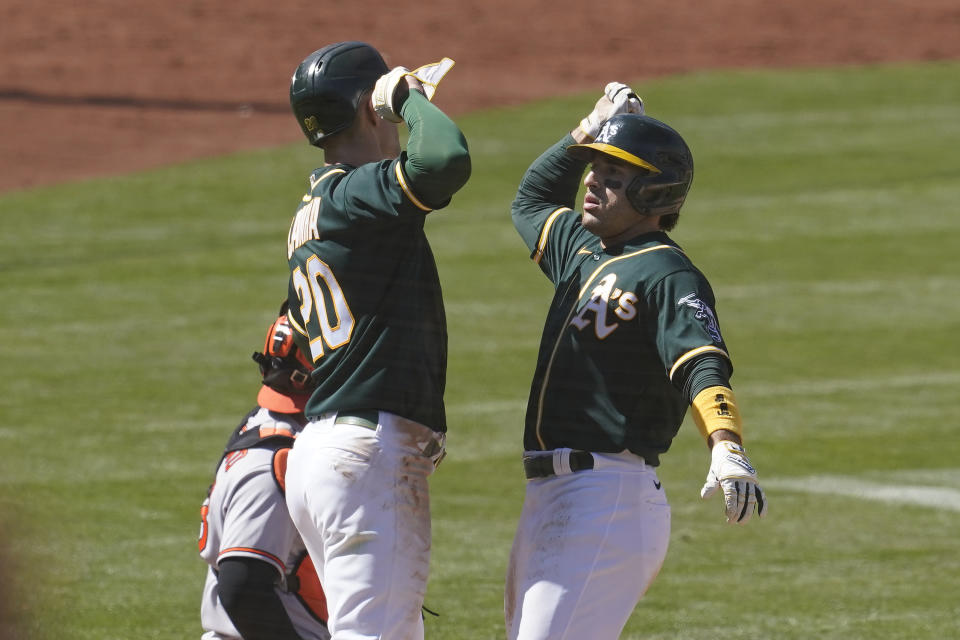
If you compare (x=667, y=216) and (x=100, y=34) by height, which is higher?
(x=100, y=34)

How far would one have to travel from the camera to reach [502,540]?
8094 mm

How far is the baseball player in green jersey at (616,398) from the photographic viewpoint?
4.21 metres

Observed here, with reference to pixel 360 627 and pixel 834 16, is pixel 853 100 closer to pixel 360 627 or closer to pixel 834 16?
pixel 834 16

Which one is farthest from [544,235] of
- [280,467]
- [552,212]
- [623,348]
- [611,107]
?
[280,467]

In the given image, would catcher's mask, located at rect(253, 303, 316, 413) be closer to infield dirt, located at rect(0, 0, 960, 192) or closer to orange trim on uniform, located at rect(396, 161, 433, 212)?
orange trim on uniform, located at rect(396, 161, 433, 212)

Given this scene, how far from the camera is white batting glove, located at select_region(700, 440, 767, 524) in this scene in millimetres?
3881

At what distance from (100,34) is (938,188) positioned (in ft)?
42.3

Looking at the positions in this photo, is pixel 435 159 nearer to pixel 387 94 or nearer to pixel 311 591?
pixel 387 94

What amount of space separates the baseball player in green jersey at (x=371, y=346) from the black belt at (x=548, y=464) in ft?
0.90

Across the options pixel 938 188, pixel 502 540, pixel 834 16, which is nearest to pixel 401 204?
pixel 502 540

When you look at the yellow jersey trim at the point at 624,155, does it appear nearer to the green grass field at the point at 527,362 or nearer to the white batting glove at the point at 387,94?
the white batting glove at the point at 387,94

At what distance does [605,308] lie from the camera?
14.5 feet

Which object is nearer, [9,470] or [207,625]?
[207,625]

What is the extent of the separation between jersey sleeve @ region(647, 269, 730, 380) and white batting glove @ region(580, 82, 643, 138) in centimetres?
76
